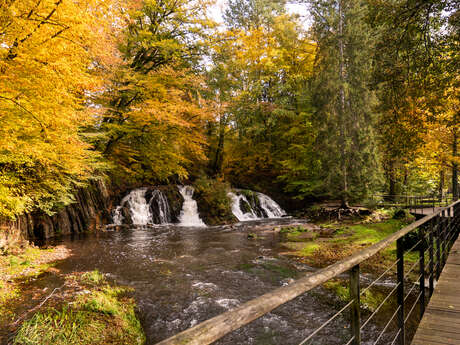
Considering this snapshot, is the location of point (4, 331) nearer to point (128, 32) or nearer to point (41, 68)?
point (41, 68)

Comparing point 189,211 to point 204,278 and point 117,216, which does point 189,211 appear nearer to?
point 117,216

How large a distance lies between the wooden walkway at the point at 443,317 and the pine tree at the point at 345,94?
11946 millimetres

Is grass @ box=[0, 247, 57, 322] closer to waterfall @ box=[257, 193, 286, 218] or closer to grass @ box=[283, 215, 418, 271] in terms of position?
grass @ box=[283, 215, 418, 271]

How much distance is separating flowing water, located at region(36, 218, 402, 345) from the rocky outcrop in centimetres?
115

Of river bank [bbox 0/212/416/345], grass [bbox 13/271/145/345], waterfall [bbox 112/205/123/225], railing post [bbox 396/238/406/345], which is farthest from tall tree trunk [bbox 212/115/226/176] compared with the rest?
railing post [bbox 396/238/406/345]

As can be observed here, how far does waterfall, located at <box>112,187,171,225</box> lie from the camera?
598 inches

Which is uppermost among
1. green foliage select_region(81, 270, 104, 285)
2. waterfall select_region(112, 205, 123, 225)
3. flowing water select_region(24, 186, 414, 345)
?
waterfall select_region(112, 205, 123, 225)

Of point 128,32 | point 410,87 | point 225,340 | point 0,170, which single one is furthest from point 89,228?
point 410,87

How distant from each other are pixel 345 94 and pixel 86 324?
16.6 metres

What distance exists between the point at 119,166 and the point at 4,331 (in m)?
11.9

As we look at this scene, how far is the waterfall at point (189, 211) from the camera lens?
652 inches

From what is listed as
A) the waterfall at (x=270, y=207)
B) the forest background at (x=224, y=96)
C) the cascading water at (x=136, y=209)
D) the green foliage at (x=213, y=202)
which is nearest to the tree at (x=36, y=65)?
the forest background at (x=224, y=96)

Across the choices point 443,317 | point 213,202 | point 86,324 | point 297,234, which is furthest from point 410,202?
point 86,324

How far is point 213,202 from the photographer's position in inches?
687
